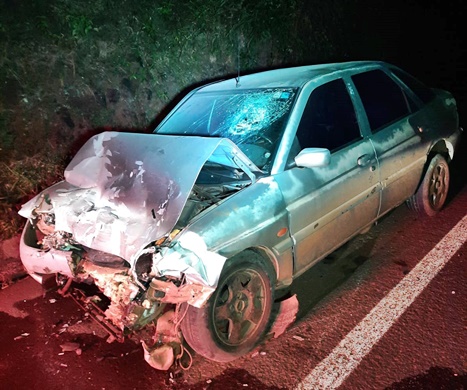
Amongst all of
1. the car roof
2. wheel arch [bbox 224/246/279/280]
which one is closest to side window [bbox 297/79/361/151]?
the car roof

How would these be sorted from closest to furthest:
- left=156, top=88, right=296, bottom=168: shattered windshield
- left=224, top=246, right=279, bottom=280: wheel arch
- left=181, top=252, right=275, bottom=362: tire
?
1. left=181, top=252, right=275, bottom=362: tire
2. left=224, top=246, right=279, bottom=280: wheel arch
3. left=156, top=88, right=296, bottom=168: shattered windshield

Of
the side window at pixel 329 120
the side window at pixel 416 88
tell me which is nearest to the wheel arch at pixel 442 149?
the side window at pixel 416 88

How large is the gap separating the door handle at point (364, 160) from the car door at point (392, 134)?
163 millimetres

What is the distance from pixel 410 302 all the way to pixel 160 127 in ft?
8.59

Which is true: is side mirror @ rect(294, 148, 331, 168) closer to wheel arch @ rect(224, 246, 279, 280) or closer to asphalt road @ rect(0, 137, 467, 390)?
wheel arch @ rect(224, 246, 279, 280)

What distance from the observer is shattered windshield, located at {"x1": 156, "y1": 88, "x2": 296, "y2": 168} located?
3.09 metres

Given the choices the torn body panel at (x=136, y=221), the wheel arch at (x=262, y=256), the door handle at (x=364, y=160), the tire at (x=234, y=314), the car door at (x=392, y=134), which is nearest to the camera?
the torn body panel at (x=136, y=221)

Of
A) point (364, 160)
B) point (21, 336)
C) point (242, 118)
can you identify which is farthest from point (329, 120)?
point (21, 336)

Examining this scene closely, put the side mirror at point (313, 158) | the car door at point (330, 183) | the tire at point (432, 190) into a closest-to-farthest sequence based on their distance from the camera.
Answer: the side mirror at point (313, 158), the car door at point (330, 183), the tire at point (432, 190)

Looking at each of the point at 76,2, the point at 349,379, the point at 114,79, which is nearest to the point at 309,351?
the point at 349,379

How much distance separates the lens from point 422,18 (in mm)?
13484

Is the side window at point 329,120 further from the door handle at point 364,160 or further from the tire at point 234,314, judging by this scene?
the tire at point 234,314

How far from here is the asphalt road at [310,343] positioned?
256 centimetres

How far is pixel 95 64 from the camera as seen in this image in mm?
6004
